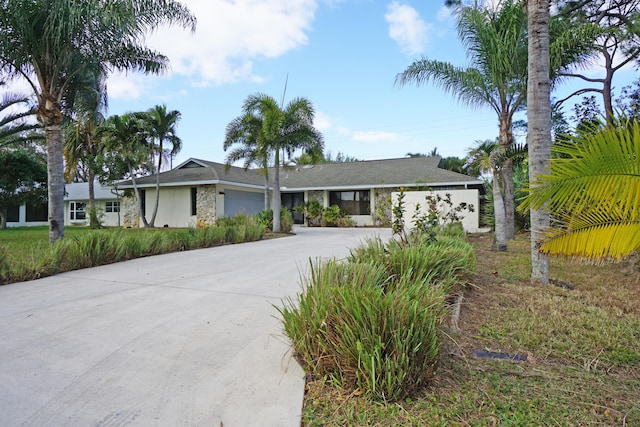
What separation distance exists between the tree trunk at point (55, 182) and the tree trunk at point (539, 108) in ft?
36.3

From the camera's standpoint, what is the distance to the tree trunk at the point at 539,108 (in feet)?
18.1

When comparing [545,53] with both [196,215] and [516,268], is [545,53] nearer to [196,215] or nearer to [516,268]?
[516,268]

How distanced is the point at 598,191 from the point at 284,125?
13.8 metres

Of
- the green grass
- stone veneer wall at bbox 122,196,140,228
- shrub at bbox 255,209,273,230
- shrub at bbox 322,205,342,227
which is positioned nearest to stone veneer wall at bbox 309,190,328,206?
shrub at bbox 322,205,342,227

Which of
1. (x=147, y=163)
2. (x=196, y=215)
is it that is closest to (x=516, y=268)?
(x=196, y=215)

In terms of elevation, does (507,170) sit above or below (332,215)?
above

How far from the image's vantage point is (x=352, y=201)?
22.8 meters

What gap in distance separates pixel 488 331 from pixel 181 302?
12.4ft

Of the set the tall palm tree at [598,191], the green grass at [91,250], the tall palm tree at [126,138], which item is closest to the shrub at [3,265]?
the green grass at [91,250]

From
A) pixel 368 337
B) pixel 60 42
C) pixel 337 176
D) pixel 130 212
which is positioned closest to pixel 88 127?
pixel 130 212

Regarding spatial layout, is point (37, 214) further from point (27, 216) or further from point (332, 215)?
point (332, 215)

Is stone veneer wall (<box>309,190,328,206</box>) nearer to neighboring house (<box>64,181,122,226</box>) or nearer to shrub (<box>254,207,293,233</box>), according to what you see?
shrub (<box>254,207,293,233</box>)

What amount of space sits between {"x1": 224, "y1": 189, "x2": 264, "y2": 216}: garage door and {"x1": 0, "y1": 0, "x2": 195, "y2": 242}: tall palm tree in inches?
403

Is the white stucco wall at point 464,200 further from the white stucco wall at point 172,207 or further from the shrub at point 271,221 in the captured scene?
the white stucco wall at point 172,207
